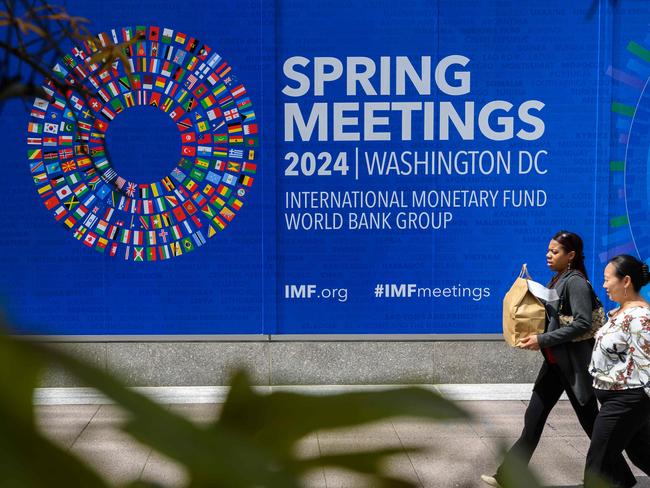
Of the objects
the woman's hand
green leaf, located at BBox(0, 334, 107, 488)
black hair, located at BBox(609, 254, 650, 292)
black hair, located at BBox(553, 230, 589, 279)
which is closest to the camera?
green leaf, located at BBox(0, 334, 107, 488)

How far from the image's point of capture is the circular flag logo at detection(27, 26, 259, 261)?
747 centimetres

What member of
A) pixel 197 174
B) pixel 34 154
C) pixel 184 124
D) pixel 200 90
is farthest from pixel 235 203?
pixel 34 154

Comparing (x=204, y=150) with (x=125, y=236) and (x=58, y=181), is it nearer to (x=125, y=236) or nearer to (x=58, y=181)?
(x=125, y=236)

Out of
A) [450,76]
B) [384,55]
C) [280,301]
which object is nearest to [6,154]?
[280,301]

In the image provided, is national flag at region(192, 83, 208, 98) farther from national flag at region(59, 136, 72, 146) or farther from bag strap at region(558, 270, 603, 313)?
bag strap at region(558, 270, 603, 313)

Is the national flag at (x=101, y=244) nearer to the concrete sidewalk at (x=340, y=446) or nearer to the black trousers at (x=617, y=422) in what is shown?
the black trousers at (x=617, y=422)

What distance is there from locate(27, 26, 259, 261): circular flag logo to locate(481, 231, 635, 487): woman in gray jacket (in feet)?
10.1

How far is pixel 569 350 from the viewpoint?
5.35 meters

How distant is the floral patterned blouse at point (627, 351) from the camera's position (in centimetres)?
483

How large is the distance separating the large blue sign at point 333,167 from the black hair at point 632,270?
96.5 inches

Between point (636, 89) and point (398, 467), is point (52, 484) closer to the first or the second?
point (398, 467)

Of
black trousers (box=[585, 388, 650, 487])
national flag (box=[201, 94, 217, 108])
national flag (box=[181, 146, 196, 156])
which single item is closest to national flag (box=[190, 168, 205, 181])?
national flag (box=[181, 146, 196, 156])

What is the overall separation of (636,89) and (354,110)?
243cm

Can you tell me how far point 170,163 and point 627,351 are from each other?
424 cm
